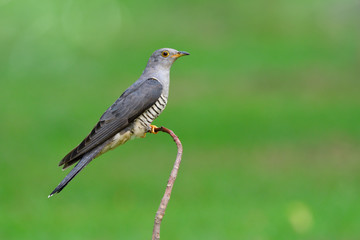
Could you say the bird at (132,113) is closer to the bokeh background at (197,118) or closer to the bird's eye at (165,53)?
the bird's eye at (165,53)

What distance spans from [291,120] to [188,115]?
9.36 ft

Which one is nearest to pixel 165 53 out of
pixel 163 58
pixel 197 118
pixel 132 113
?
pixel 163 58

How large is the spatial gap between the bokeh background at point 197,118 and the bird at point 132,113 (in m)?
7.58

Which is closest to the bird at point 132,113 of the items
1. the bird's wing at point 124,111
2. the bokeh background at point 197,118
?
the bird's wing at point 124,111

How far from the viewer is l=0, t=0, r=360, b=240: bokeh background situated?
1227 centimetres

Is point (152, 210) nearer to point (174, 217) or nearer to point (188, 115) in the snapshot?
point (174, 217)

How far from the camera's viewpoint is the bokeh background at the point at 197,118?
12.3 meters

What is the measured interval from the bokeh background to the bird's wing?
764 cm

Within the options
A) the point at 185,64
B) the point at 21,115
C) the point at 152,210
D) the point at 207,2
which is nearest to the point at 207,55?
the point at 185,64

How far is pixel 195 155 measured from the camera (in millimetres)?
17484

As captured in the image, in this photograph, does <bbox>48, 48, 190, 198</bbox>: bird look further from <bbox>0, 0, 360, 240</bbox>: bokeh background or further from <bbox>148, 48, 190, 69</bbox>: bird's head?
<bbox>0, 0, 360, 240</bbox>: bokeh background

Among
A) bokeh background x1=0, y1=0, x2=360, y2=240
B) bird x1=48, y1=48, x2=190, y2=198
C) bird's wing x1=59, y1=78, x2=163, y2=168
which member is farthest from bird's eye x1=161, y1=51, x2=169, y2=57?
bokeh background x1=0, y1=0, x2=360, y2=240

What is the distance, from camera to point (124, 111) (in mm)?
3264

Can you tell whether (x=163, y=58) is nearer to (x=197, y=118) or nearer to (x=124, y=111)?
(x=124, y=111)
